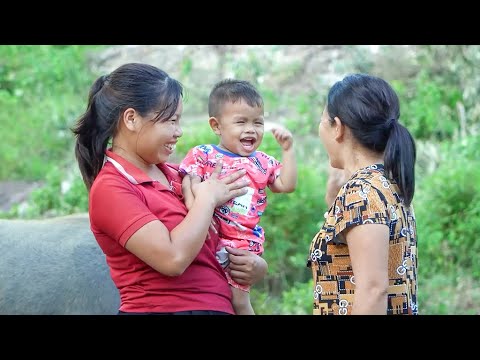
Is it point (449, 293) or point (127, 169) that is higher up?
point (127, 169)

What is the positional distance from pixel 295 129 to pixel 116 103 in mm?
5612

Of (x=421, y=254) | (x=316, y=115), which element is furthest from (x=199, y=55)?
(x=421, y=254)

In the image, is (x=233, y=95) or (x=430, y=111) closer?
(x=233, y=95)

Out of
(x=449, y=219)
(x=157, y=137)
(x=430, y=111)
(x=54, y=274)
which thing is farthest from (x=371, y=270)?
(x=430, y=111)

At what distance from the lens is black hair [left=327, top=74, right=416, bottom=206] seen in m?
2.60

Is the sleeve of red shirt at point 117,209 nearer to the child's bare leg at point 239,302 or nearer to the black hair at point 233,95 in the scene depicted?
the child's bare leg at point 239,302

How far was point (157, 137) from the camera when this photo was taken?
109 inches

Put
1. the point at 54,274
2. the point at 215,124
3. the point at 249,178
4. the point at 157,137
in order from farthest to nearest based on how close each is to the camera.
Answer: the point at 54,274 < the point at 215,124 < the point at 249,178 < the point at 157,137

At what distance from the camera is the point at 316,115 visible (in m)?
8.41

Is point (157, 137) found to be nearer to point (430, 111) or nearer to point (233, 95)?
point (233, 95)

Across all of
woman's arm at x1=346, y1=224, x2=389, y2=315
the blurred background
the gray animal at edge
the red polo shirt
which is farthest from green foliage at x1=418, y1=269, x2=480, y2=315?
woman's arm at x1=346, y1=224, x2=389, y2=315

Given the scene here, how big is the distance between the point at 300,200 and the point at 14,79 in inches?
199

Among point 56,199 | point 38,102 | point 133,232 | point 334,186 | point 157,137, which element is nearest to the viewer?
point 133,232

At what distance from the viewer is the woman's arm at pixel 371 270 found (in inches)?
95.7
